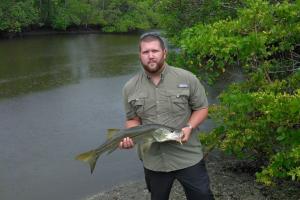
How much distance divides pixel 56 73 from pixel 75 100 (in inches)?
275

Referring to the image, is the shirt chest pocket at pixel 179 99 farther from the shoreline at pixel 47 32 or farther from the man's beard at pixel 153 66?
the shoreline at pixel 47 32

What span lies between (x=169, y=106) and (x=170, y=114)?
3.7 inches

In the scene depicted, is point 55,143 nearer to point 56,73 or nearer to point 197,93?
point 197,93

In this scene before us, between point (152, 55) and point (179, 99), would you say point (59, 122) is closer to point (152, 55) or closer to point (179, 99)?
point (179, 99)

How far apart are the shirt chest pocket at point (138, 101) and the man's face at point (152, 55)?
13.2 inches

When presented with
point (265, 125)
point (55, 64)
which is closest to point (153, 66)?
point (265, 125)

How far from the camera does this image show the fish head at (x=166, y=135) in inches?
195

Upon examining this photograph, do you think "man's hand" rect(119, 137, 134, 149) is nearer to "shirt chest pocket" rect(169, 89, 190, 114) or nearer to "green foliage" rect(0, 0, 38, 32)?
"shirt chest pocket" rect(169, 89, 190, 114)

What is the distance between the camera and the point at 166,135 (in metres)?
4.96

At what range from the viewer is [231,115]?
788 centimetres

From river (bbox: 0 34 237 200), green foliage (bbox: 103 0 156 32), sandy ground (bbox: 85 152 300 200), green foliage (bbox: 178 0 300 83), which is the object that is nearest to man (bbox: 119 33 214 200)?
green foliage (bbox: 178 0 300 83)

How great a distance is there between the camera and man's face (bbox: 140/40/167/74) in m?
4.91

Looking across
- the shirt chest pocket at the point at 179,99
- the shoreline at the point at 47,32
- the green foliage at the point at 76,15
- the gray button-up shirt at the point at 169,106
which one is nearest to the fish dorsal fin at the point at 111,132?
the gray button-up shirt at the point at 169,106

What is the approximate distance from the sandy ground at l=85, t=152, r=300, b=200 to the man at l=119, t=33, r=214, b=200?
352 cm
